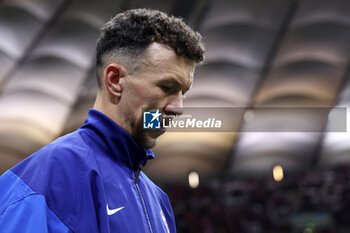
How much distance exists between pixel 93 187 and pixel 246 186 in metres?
8.77

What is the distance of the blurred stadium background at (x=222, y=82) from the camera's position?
8.77 meters

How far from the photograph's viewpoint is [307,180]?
28.6 ft

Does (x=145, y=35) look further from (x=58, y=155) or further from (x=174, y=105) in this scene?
(x=58, y=155)

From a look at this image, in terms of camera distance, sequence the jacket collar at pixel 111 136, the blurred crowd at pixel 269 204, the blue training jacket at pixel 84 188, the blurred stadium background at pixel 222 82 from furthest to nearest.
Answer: the blurred stadium background at pixel 222 82 → the blurred crowd at pixel 269 204 → the jacket collar at pixel 111 136 → the blue training jacket at pixel 84 188

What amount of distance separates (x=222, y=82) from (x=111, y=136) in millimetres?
9090

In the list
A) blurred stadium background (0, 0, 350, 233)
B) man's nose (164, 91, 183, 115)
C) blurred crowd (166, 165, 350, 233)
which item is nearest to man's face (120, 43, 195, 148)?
man's nose (164, 91, 183, 115)

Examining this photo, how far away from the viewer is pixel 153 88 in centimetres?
86

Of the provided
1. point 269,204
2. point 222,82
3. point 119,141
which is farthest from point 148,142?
point 222,82

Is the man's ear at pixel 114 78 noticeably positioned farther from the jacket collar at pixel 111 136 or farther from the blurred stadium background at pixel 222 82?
the blurred stadium background at pixel 222 82

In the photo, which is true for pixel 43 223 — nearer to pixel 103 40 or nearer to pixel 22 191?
pixel 22 191

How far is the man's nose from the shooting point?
0.87 metres

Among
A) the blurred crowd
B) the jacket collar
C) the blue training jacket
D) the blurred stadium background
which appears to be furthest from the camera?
the blurred stadium background

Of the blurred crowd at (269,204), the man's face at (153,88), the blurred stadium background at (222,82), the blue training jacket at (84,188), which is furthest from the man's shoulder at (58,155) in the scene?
the blurred stadium background at (222,82)

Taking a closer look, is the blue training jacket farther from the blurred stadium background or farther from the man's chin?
the blurred stadium background
